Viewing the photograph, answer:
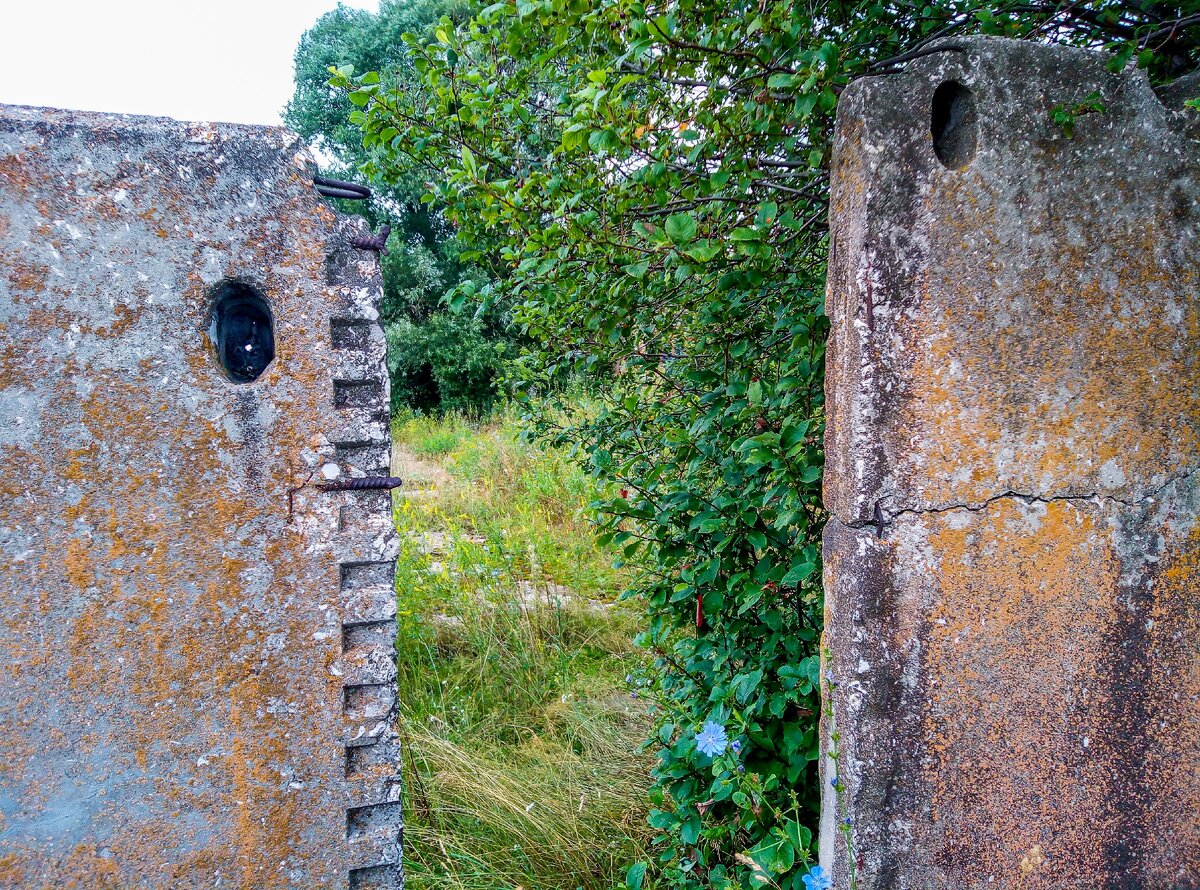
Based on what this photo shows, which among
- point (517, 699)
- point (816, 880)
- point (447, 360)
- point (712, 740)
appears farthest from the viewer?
point (447, 360)

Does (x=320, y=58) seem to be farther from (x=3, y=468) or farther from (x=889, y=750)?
(x=889, y=750)

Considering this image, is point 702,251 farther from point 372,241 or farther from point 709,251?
point 372,241

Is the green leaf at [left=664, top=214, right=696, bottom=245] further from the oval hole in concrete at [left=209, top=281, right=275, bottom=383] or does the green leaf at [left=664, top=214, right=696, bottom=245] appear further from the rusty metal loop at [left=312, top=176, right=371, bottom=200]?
the oval hole in concrete at [left=209, top=281, right=275, bottom=383]

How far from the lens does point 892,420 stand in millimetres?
1559

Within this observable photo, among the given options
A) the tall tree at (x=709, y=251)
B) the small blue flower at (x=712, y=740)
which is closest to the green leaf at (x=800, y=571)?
the tall tree at (x=709, y=251)

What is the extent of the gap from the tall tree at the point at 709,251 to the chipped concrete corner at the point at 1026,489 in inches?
7.3

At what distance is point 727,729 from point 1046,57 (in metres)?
1.91

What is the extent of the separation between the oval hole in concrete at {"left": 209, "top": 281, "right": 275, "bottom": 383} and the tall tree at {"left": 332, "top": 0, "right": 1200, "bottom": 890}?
68cm

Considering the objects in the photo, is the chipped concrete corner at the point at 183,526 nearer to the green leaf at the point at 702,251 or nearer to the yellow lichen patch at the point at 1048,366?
the green leaf at the point at 702,251

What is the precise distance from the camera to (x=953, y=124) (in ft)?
5.19

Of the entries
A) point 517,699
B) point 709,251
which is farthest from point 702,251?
point 517,699

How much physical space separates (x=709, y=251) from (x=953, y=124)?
2.07ft

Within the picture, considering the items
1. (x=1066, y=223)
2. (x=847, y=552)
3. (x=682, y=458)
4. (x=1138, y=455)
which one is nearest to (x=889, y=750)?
(x=847, y=552)

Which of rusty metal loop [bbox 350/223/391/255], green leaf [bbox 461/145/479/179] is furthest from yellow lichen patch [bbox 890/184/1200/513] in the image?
rusty metal loop [bbox 350/223/391/255]
